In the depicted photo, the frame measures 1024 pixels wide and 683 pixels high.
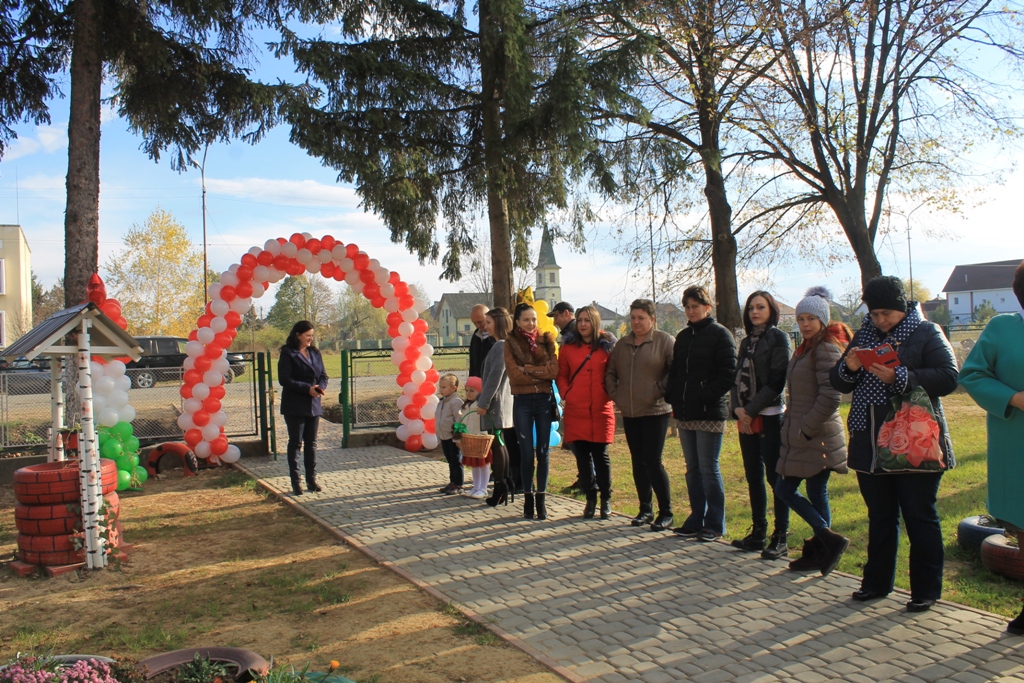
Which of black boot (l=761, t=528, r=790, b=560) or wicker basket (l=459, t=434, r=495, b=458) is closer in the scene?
black boot (l=761, t=528, r=790, b=560)

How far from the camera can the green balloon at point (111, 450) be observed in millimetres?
9000

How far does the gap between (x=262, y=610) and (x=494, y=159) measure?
8482 mm

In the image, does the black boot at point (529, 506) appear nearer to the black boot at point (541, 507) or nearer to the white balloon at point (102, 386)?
the black boot at point (541, 507)

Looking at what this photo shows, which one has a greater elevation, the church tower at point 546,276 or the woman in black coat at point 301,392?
the church tower at point 546,276

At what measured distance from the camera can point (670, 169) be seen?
1424cm

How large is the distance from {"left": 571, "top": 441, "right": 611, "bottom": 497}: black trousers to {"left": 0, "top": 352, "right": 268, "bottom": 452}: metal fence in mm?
6374

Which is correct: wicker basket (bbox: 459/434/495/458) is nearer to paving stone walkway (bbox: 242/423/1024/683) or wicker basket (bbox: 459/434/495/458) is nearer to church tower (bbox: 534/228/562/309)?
paving stone walkway (bbox: 242/423/1024/683)

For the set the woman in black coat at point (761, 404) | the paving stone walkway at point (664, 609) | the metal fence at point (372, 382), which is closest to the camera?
the paving stone walkway at point (664, 609)

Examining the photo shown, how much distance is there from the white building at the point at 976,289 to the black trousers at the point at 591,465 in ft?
260

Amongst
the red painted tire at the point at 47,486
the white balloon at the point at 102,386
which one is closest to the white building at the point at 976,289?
the white balloon at the point at 102,386

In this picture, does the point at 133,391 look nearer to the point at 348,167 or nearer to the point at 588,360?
the point at 348,167

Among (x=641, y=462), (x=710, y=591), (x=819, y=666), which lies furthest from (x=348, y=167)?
(x=819, y=666)

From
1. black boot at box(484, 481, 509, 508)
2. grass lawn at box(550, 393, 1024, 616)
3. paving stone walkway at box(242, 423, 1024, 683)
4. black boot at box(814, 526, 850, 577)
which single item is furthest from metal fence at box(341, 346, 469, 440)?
black boot at box(814, 526, 850, 577)

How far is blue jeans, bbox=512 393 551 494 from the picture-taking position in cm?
708
